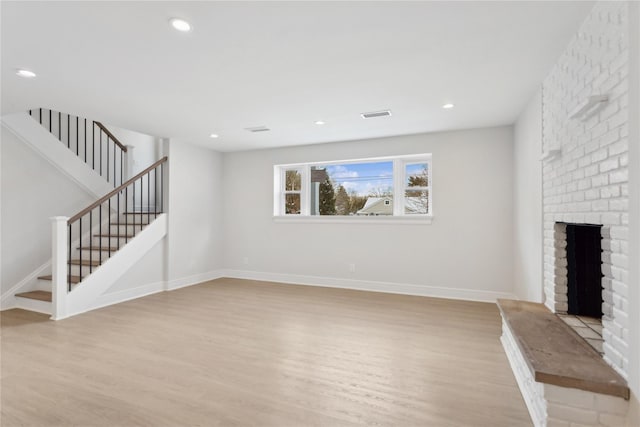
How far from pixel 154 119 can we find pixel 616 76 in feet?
14.9

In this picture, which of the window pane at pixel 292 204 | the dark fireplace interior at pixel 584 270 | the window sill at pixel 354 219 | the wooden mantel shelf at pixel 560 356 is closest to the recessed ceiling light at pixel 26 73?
the window sill at pixel 354 219

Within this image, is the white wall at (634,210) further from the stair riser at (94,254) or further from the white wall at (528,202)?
the stair riser at (94,254)

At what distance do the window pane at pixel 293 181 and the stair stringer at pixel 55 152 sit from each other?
10.2ft

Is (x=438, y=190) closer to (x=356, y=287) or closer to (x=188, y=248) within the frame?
(x=356, y=287)

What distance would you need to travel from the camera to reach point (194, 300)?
459 centimetres

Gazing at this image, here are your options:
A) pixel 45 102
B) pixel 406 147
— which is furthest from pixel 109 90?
pixel 406 147

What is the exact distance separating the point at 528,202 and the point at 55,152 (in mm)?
6374

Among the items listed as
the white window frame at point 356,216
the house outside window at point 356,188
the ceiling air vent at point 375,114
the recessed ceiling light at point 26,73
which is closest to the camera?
the recessed ceiling light at point 26,73

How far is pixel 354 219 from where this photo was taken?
533 cm

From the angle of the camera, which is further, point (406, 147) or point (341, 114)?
point (406, 147)

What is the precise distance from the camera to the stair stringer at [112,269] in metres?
3.94

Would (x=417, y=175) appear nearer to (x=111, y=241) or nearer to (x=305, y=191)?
(x=305, y=191)

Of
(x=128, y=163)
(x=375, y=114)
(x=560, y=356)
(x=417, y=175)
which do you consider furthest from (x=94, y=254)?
(x=560, y=356)

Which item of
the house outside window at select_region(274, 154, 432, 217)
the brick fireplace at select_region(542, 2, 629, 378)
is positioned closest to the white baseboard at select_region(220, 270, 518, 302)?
the house outside window at select_region(274, 154, 432, 217)
